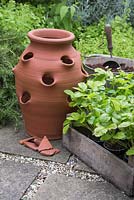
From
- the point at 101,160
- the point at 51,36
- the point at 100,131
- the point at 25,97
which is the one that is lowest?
the point at 101,160

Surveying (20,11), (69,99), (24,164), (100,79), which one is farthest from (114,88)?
(20,11)

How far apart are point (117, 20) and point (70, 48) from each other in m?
1.88

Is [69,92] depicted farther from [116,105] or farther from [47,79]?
[116,105]

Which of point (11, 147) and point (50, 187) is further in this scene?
point (11, 147)

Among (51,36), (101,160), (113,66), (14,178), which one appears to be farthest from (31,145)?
(113,66)

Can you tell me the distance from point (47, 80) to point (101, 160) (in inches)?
28.2

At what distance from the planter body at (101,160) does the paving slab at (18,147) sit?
0.23ft

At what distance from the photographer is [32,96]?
2760 mm

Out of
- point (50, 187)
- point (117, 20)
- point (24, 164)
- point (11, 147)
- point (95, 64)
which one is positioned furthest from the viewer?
point (117, 20)

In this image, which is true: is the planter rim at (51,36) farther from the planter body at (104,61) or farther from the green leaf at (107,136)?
the green leaf at (107,136)

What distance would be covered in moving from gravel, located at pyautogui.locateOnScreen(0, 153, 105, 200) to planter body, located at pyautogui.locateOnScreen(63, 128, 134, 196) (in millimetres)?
60

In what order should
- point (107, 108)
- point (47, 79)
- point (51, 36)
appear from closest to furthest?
point (107, 108) → point (47, 79) → point (51, 36)

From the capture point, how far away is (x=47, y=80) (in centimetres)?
286

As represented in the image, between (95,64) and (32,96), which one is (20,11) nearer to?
(95,64)
